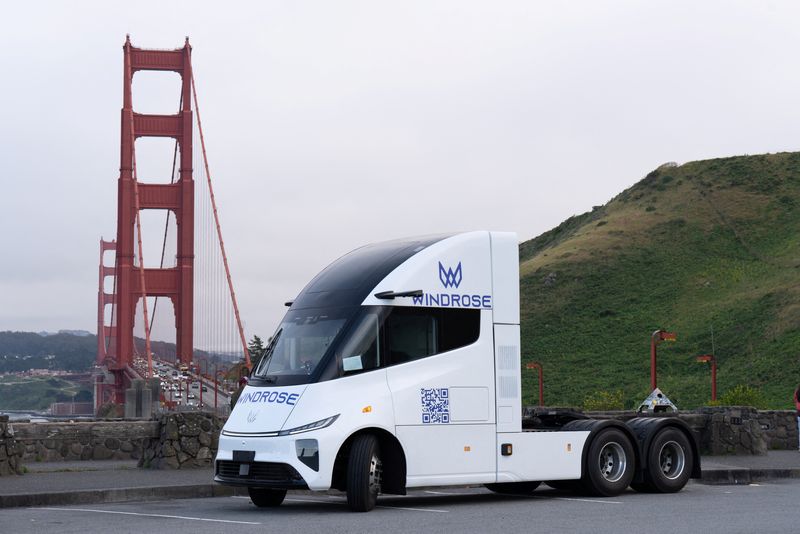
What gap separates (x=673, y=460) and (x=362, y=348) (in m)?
4.81

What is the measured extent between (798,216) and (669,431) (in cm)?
9141

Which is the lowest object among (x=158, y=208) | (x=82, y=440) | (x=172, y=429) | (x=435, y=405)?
(x=82, y=440)

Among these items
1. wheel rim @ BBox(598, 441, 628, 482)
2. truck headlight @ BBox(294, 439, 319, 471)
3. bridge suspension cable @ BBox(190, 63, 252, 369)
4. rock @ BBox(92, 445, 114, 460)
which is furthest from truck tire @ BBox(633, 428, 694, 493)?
bridge suspension cable @ BBox(190, 63, 252, 369)

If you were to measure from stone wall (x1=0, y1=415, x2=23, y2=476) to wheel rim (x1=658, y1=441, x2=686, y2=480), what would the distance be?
9.25 metres

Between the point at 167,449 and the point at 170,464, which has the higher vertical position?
the point at 167,449

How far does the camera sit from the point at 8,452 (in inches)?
728

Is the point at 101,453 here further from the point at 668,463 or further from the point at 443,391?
the point at 668,463

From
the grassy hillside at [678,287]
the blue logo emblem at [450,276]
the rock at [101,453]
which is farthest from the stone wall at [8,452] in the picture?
the grassy hillside at [678,287]

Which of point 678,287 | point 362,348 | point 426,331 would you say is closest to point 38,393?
point 678,287

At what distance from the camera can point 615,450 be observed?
15.9 m

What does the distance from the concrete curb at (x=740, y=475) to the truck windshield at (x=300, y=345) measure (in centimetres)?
696

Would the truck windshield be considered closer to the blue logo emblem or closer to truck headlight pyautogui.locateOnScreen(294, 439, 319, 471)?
truck headlight pyautogui.locateOnScreen(294, 439, 319, 471)

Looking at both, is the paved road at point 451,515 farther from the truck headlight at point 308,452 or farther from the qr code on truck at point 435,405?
the qr code on truck at point 435,405

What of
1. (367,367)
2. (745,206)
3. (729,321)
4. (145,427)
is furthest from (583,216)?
(367,367)
